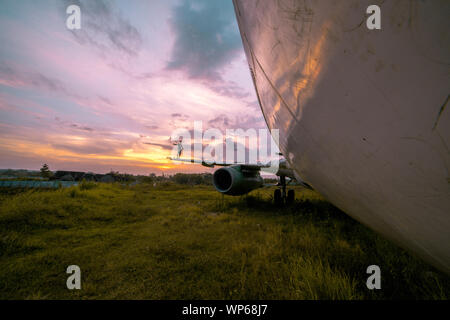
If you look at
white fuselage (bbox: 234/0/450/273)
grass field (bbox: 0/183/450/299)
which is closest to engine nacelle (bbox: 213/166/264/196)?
grass field (bbox: 0/183/450/299)

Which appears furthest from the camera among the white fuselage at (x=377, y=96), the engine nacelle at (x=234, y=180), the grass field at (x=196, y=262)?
the engine nacelle at (x=234, y=180)

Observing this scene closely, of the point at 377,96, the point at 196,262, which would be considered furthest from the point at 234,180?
the point at 377,96

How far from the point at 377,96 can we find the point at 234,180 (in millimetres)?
4653

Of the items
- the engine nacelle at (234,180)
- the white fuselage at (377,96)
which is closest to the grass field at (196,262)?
the white fuselage at (377,96)

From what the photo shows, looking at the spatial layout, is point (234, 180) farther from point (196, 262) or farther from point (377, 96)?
point (377, 96)

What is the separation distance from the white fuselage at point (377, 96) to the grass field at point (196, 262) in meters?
0.80

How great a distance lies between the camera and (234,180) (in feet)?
16.6

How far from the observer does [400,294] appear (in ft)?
4.86

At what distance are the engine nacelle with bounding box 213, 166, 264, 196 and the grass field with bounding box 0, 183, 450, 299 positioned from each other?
58.0 inches

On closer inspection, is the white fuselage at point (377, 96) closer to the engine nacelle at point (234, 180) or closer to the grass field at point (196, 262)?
the grass field at point (196, 262)

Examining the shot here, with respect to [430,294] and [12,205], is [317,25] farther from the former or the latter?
[12,205]

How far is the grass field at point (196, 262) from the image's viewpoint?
159cm

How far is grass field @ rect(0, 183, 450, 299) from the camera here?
5.21 ft

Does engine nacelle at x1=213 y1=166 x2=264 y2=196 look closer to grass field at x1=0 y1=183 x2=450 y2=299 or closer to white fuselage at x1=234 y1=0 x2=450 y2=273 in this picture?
grass field at x1=0 y1=183 x2=450 y2=299
